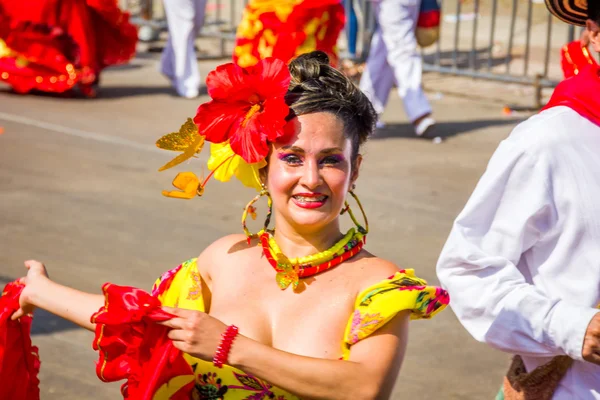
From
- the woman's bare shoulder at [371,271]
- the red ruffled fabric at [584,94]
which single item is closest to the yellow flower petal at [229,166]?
the woman's bare shoulder at [371,271]

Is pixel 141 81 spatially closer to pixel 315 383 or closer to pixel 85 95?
pixel 85 95

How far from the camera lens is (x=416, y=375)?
15.1 feet

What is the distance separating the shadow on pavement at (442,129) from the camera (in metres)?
9.29

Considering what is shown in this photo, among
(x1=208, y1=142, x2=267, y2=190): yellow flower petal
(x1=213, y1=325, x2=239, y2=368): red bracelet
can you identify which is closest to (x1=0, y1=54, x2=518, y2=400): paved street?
(x1=208, y1=142, x2=267, y2=190): yellow flower petal

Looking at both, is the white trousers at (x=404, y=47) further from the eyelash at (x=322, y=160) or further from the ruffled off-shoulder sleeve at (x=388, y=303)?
the ruffled off-shoulder sleeve at (x=388, y=303)

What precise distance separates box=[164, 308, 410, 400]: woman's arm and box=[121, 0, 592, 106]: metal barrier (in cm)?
805

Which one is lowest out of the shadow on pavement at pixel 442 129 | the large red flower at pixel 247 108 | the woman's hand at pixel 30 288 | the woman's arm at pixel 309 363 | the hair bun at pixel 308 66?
the shadow on pavement at pixel 442 129

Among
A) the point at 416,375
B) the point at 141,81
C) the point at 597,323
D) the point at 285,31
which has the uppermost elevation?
the point at 597,323

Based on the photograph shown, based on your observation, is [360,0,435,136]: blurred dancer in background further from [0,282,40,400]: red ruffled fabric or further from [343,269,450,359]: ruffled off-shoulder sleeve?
[343,269,450,359]: ruffled off-shoulder sleeve

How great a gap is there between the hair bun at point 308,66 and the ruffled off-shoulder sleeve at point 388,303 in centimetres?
54

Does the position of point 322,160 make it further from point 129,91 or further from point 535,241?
point 129,91

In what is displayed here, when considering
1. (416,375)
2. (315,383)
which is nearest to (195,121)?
(315,383)

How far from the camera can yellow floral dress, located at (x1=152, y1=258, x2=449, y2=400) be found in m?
2.34

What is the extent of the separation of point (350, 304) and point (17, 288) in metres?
0.94
